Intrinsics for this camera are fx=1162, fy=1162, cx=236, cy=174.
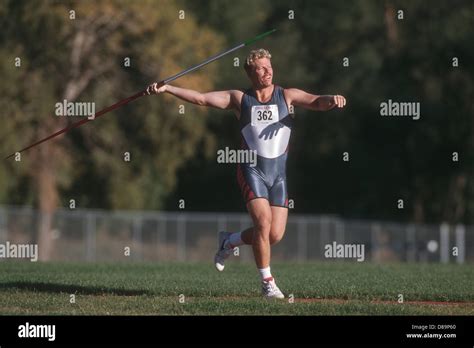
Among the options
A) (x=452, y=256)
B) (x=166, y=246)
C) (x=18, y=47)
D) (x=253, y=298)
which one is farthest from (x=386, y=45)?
(x=253, y=298)

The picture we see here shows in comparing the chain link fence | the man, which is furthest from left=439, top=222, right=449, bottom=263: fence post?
the man

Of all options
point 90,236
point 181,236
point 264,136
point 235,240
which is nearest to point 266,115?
point 264,136

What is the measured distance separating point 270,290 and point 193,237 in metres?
30.6

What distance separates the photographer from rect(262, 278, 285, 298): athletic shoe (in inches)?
523

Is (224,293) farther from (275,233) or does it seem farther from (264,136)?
(264,136)

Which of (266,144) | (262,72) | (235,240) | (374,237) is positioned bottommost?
(235,240)

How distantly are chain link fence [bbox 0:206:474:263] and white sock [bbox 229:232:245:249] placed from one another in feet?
87.6

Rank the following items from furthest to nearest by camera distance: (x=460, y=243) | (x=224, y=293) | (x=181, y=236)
A: (x=460, y=243), (x=181, y=236), (x=224, y=293)

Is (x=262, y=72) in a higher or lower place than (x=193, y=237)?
higher

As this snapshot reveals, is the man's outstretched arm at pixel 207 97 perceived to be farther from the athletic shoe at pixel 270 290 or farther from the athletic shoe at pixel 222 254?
the athletic shoe at pixel 270 290

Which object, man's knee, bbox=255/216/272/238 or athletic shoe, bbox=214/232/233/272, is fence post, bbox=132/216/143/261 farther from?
man's knee, bbox=255/216/272/238

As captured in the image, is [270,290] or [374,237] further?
[374,237]

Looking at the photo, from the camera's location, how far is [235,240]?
14.4 metres

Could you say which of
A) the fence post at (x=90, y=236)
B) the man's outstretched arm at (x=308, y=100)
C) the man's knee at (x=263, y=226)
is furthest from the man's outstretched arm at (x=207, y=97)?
the fence post at (x=90, y=236)
